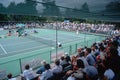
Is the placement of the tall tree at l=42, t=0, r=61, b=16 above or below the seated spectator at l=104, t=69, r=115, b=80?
above

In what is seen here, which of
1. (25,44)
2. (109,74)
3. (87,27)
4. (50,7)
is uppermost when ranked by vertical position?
(50,7)

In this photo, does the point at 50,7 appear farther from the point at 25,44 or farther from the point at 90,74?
the point at 25,44

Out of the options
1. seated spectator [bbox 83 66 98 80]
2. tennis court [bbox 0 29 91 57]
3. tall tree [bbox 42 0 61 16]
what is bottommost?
tennis court [bbox 0 29 91 57]

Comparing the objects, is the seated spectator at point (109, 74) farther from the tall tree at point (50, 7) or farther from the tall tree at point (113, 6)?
the tall tree at point (50, 7)

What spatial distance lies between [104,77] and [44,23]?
39.4 meters

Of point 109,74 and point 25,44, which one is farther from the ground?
point 109,74

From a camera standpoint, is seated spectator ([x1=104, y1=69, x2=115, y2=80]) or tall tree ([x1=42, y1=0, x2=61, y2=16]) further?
tall tree ([x1=42, y1=0, x2=61, y2=16])

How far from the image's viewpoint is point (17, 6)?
4121 millimetres

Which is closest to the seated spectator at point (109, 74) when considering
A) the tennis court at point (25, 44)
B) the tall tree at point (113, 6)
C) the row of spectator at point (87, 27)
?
the tall tree at point (113, 6)

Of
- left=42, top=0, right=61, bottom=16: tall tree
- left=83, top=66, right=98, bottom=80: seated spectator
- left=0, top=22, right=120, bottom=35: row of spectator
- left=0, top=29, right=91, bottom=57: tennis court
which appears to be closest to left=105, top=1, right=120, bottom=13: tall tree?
left=42, top=0, right=61, bottom=16: tall tree

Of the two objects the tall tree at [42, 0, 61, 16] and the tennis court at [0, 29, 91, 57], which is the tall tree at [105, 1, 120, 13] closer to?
the tall tree at [42, 0, 61, 16]

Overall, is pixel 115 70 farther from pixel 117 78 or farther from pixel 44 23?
pixel 44 23

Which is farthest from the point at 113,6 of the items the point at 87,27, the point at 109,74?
the point at 87,27

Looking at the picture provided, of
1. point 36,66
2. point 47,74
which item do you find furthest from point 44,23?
point 47,74
